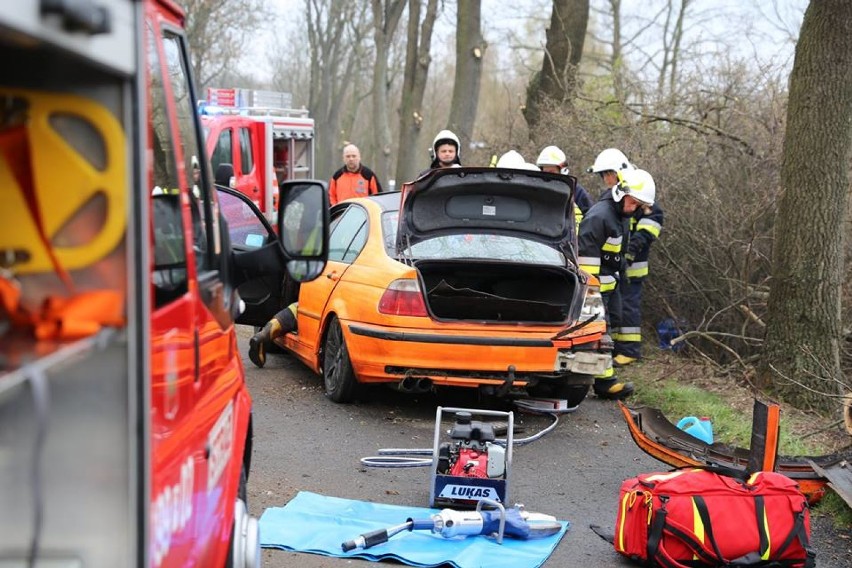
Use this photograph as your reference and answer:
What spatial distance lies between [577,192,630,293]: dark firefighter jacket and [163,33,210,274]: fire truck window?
618 cm

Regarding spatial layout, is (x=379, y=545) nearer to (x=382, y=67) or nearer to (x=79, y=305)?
(x=79, y=305)

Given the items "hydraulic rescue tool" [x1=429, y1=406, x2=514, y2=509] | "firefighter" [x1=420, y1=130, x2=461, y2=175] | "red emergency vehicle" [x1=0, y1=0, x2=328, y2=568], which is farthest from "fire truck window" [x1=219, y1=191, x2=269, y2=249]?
"firefighter" [x1=420, y1=130, x2=461, y2=175]

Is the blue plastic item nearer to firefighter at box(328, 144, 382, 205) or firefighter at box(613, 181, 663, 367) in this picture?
firefighter at box(613, 181, 663, 367)

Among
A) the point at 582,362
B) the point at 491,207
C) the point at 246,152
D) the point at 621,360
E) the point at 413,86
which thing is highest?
the point at 413,86

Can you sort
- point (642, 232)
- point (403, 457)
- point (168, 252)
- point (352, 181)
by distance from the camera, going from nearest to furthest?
point (168, 252) → point (403, 457) → point (642, 232) → point (352, 181)

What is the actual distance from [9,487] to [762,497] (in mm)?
4008

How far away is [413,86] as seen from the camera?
27578 millimetres

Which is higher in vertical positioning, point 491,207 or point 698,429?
point 491,207

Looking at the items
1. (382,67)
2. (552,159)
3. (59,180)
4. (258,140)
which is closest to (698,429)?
(552,159)

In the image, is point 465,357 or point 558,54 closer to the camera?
point 465,357

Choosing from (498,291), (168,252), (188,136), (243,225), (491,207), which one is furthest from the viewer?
(498,291)

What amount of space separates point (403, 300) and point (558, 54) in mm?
11453

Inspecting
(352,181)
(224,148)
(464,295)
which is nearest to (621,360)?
(464,295)

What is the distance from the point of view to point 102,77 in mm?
2039
